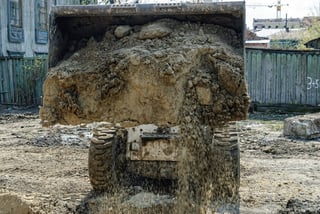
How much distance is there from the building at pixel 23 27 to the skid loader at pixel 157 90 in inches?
594

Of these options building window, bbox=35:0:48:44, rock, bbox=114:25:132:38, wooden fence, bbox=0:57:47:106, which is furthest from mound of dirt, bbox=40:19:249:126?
building window, bbox=35:0:48:44

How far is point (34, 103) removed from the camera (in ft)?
53.1

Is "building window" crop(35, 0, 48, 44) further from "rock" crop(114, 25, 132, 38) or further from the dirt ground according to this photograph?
"rock" crop(114, 25, 132, 38)

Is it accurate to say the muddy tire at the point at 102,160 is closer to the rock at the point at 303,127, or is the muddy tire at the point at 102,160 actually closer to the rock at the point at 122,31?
the rock at the point at 122,31

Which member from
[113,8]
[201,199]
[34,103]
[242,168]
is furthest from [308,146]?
[34,103]

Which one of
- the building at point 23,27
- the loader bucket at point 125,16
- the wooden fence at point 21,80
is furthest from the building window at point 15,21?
the loader bucket at point 125,16

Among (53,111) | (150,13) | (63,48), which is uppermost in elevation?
(150,13)

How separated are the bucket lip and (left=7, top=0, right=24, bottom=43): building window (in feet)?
51.6

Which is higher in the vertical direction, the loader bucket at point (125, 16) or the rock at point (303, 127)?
the loader bucket at point (125, 16)

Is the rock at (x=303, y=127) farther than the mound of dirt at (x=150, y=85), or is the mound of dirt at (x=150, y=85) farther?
the rock at (x=303, y=127)

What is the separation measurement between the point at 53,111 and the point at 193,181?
1.54 m

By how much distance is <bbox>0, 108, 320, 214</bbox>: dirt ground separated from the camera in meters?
5.07

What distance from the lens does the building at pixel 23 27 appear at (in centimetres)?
1967

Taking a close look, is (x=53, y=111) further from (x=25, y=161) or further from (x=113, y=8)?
(x=25, y=161)
